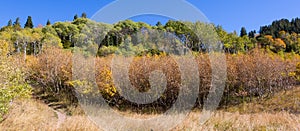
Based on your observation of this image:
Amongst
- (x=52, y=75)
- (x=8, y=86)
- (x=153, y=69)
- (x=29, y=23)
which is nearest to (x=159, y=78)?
(x=153, y=69)

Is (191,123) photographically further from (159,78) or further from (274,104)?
(274,104)

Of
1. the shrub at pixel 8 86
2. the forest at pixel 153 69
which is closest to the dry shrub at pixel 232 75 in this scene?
the forest at pixel 153 69

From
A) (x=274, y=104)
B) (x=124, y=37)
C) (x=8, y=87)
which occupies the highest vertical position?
(x=124, y=37)

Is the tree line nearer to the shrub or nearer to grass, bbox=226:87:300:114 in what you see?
the shrub

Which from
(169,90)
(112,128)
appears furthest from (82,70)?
(112,128)

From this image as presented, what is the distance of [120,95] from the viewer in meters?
14.2

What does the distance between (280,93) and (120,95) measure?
1035 cm

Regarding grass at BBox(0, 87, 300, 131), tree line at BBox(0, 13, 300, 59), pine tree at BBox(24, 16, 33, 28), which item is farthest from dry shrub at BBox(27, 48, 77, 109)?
pine tree at BBox(24, 16, 33, 28)

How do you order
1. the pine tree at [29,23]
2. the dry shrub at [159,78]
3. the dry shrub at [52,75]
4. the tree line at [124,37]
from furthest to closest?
the pine tree at [29,23] < the dry shrub at [52,75] < the dry shrub at [159,78] < the tree line at [124,37]

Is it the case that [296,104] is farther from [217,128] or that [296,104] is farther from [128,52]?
[217,128]

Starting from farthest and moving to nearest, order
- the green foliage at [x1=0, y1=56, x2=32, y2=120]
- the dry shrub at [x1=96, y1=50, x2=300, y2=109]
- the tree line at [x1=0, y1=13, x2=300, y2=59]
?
1. the dry shrub at [x1=96, y1=50, x2=300, y2=109]
2. the tree line at [x1=0, y1=13, x2=300, y2=59]
3. the green foliage at [x1=0, y1=56, x2=32, y2=120]

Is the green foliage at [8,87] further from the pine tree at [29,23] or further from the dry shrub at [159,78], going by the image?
the pine tree at [29,23]

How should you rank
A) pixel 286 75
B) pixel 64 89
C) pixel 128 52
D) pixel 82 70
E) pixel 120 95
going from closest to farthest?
pixel 128 52, pixel 82 70, pixel 120 95, pixel 64 89, pixel 286 75

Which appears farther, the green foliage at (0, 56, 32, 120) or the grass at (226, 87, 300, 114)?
the grass at (226, 87, 300, 114)
